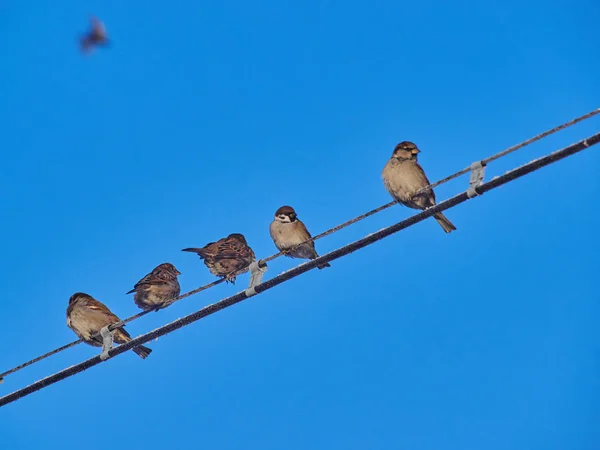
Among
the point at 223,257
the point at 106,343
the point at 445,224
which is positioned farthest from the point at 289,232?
the point at 106,343

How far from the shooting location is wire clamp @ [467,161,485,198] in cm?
668

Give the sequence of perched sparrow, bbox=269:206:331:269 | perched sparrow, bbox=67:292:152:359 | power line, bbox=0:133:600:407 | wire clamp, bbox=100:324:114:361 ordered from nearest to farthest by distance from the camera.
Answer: power line, bbox=0:133:600:407 → wire clamp, bbox=100:324:114:361 → perched sparrow, bbox=67:292:152:359 → perched sparrow, bbox=269:206:331:269

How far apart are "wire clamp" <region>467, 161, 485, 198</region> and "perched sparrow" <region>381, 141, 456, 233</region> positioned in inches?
187

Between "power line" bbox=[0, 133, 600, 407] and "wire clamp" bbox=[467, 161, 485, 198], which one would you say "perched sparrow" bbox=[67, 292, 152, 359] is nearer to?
"power line" bbox=[0, 133, 600, 407]

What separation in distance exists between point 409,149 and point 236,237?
11.1 feet

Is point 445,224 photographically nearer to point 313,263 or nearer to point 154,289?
point 154,289

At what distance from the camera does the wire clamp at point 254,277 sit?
7.55 meters

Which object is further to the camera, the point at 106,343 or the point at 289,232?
the point at 289,232

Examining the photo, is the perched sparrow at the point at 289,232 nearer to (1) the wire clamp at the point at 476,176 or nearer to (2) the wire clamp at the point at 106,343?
(2) the wire clamp at the point at 106,343

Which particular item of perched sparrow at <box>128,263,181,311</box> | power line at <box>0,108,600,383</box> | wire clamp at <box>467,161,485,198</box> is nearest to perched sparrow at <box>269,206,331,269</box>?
perched sparrow at <box>128,263,181,311</box>

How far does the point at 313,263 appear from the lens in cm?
720

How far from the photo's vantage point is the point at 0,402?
8.04 m

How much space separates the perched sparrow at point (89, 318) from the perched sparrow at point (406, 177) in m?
3.78

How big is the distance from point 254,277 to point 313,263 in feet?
2.66
